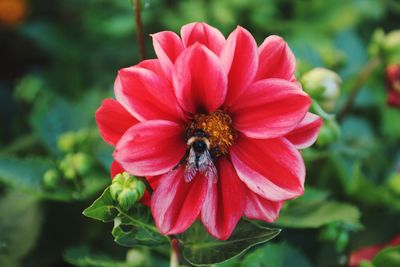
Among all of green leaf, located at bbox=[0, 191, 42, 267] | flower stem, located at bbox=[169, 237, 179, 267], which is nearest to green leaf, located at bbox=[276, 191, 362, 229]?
flower stem, located at bbox=[169, 237, 179, 267]

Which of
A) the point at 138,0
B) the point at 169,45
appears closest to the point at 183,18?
the point at 138,0

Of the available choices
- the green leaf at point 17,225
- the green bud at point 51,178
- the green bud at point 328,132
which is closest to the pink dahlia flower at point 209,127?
the green bud at point 328,132

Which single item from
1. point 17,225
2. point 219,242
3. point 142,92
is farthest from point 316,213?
point 17,225

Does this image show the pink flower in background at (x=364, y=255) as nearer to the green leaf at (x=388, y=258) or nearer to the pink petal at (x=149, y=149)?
the green leaf at (x=388, y=258)

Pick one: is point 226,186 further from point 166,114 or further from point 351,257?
point 351,257

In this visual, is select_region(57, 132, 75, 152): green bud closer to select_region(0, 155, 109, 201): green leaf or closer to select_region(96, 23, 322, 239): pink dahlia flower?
select_region(0, 155, 109, 201): green leaf

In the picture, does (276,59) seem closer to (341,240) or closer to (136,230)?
(136,230)
